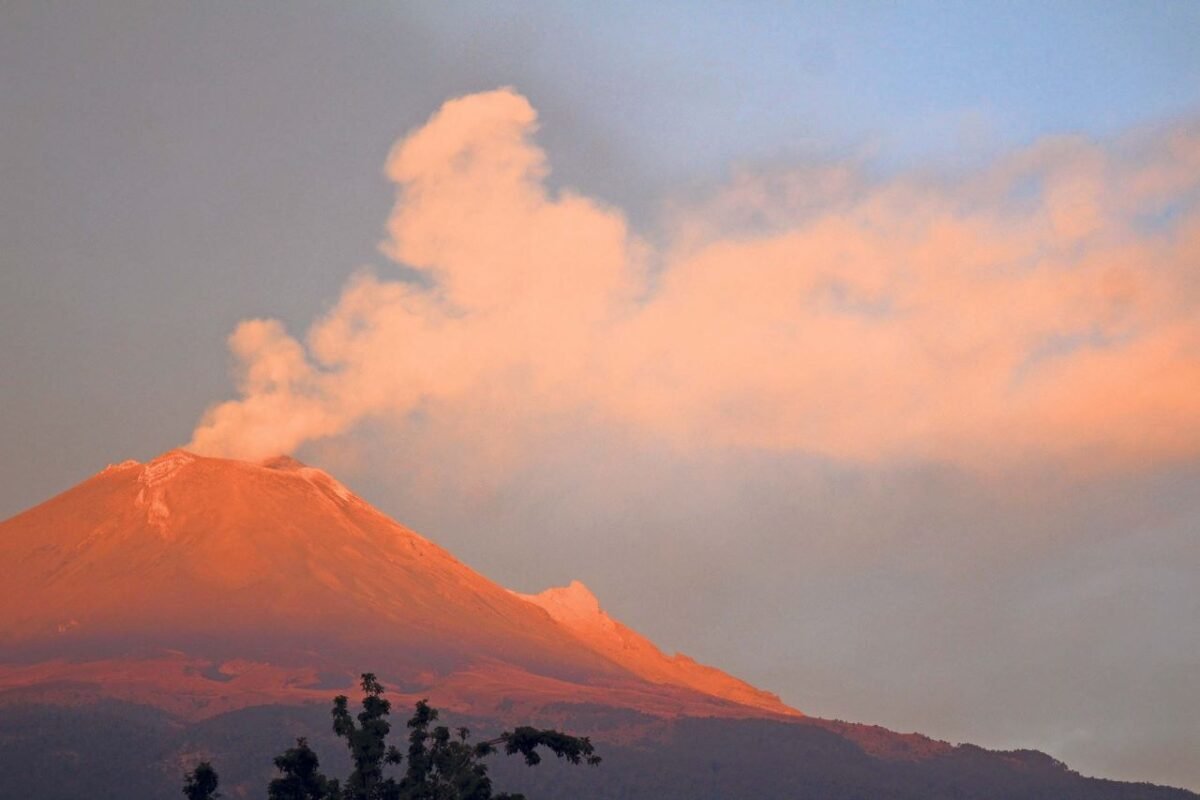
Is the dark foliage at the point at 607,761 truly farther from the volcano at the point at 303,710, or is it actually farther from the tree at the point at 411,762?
the tree at the point at 411,762

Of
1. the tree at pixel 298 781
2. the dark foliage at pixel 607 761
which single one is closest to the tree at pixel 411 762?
the tree at pixel 298 781

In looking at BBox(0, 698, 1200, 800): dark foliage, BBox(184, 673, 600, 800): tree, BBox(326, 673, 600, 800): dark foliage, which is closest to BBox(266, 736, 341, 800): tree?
BBox(184, 673, 600, 800): tree

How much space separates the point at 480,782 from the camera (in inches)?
1439

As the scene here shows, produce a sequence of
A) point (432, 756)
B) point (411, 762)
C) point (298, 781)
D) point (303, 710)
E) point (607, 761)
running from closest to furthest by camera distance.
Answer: point (432, 756) < point (411, 762) < point (298, 781) < point (303, 710) < point (607, 761)

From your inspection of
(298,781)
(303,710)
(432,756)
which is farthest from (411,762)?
(303,710)

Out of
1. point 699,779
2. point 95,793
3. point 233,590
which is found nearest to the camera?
point 95,793

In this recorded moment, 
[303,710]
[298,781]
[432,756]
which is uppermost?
[303,710]

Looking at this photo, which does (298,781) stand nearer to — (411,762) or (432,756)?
(411,762)

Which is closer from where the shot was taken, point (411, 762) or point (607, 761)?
point (411, 762)

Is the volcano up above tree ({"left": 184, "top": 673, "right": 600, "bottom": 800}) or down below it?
above

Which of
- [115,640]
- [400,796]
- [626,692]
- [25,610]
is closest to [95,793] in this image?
[115,640]

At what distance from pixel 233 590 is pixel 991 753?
95501 mm

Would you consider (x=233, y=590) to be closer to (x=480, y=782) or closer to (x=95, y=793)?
(x=95, y=793)

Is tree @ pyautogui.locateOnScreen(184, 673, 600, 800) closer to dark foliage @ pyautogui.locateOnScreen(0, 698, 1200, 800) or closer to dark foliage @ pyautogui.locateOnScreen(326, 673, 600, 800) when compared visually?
dark foliage @ pyautogui.locateOnScreen(326, 673, 600, 800)
